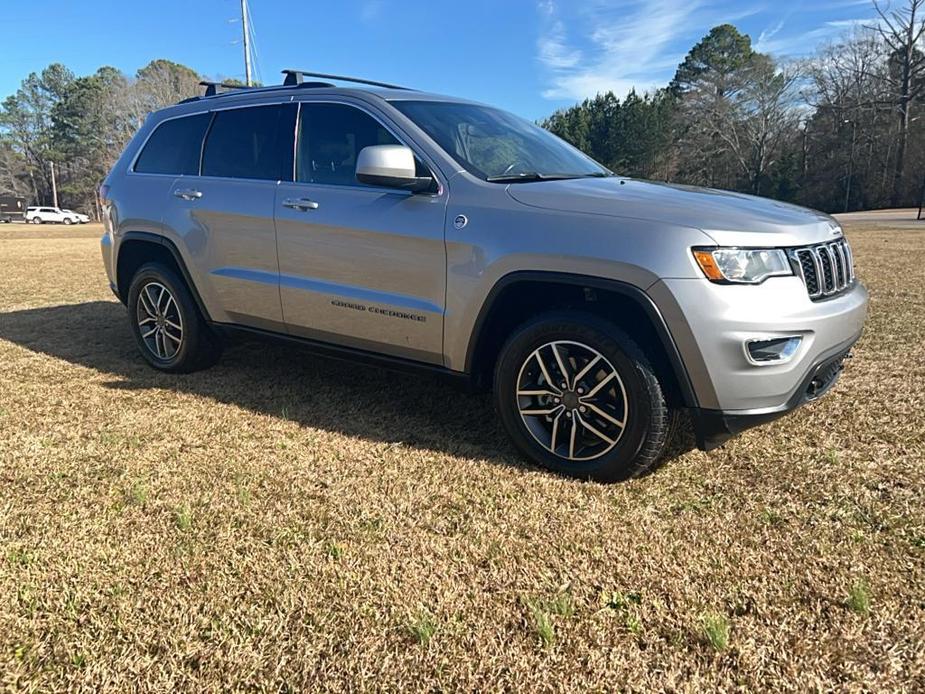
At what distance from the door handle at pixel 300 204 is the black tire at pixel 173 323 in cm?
126

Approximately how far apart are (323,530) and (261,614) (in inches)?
21.3

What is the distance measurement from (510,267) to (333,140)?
1.51 m

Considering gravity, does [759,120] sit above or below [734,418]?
above

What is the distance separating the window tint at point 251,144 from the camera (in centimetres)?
406

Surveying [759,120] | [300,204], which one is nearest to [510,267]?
[300,204]

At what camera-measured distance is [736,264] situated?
2.71 metres

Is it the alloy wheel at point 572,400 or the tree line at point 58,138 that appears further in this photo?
the tree line at point 58,138

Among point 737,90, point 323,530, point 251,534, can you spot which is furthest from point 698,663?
point 737,90

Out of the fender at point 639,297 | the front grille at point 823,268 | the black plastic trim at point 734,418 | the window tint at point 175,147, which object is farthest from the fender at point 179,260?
the front grille at point 823,268

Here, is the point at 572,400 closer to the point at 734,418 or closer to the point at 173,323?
the point at 734,418

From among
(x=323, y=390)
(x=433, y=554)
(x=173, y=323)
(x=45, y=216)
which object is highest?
(x=45, y=216)

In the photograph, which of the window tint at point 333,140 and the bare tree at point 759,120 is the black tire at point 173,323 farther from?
the bare tree at point 759,120

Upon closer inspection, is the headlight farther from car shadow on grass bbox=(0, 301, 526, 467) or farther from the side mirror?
the side mirror

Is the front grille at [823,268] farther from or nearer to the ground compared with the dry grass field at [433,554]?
farther from the ground
